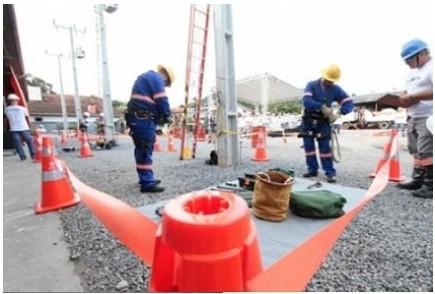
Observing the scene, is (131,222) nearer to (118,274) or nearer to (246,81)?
(118,274)

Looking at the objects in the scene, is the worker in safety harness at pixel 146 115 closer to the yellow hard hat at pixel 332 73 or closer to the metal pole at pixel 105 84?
the yellow hard hat at pixel 332 73

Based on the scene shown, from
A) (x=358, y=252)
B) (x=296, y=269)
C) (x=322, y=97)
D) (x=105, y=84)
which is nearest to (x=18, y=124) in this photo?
(x=105, y=84)

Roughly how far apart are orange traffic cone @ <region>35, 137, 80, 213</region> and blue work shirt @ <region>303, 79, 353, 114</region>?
10.8ft

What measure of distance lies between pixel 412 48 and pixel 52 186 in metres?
4.27

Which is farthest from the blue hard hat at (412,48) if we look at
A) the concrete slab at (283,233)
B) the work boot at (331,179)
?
the concrete slab at (283,233)

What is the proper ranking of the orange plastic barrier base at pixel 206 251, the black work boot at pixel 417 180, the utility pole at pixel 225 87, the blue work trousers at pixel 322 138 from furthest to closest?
the utility pole at pixel 225 87 < the blue work trousers at pixel 322 138 < the black work boot at pixel 417 180 < the orange plastic barrier base at pixel 206 251

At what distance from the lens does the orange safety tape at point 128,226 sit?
1.38 metres

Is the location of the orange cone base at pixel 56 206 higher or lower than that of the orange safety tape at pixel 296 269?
lower

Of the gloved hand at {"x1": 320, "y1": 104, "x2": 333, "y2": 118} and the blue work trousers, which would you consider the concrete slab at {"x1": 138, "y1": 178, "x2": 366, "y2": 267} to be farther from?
the gloved hand at {"x1": 320, "y1": 104, "x2": 333, "y2": 118}

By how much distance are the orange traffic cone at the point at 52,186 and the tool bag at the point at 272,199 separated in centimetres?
220

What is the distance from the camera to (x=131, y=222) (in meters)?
1.65

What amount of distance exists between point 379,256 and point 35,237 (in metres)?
2.72

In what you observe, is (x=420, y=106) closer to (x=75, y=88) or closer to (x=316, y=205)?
(x=316, y=205)

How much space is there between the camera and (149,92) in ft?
12.4
